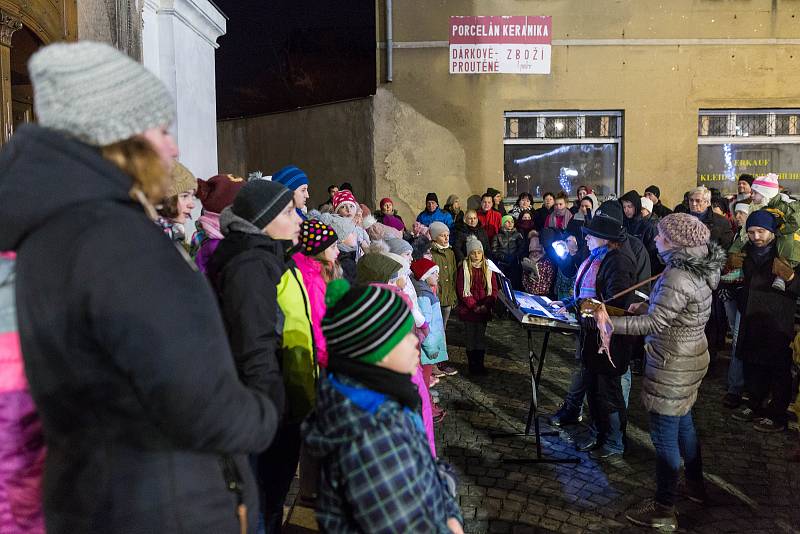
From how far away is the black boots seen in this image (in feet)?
26.2

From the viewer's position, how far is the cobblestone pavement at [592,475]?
14.5 ft

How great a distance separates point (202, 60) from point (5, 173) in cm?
733

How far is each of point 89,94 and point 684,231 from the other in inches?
143

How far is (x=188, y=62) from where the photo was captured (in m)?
7.88

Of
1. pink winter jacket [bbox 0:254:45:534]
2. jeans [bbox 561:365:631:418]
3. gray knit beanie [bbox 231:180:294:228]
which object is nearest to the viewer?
pink winter jacket [bbox 0:254:45:534]

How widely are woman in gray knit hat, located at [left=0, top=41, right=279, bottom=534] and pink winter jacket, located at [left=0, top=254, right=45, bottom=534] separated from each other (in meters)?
0.41

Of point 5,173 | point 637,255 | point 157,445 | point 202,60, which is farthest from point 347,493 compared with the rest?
point 202,60

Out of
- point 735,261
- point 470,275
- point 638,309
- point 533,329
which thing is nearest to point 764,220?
point 735,261

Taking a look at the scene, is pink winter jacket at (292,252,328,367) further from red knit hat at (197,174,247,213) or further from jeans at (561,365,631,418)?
jeans at (561,365,631,418)

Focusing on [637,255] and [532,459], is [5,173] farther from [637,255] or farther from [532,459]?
[637,255]

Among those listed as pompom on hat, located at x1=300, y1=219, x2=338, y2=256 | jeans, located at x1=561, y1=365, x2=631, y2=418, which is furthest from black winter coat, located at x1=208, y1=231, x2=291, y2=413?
jeans, located at x1=561, y1=365, x2=631, y2=418

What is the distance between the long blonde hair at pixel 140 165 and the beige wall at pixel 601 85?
13.2 metres

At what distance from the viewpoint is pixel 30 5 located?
4.96 meters

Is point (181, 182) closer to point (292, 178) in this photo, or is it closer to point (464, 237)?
point (292, 178)
